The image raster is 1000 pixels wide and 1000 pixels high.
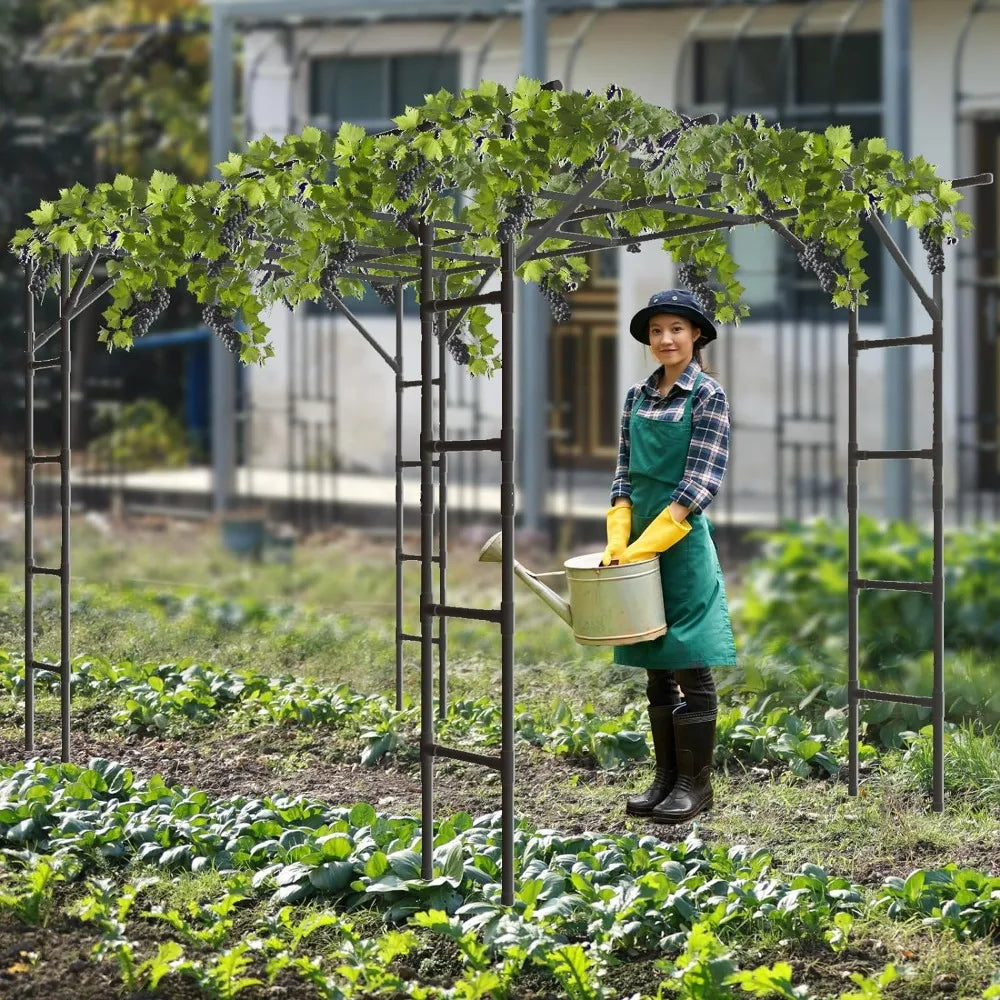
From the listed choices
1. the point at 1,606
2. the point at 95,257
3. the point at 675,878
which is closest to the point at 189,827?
the point at 675,878

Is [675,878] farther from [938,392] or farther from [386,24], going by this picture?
[386,24]

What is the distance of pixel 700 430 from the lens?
4609 millimetres

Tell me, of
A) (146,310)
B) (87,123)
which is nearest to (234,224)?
(146,310)

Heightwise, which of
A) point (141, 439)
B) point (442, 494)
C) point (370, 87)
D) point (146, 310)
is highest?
point (370, 87)

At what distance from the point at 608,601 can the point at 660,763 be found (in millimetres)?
742

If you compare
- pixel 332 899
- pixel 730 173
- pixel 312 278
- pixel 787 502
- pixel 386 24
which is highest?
pixel 386 24

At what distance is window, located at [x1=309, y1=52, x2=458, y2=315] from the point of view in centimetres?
1109

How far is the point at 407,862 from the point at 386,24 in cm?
836

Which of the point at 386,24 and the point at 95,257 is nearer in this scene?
the point at 95,257

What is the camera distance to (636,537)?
475 cm

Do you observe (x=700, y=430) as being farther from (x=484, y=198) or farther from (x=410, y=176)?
(x=410, y=176)

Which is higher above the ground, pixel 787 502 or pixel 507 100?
pixel 507 100

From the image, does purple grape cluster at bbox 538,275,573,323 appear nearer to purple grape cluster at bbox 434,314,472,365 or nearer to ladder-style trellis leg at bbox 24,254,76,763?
purple grape cluster at bbox 434,314,472,365

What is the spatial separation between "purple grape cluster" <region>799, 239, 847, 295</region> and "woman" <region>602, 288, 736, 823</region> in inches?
21.3
